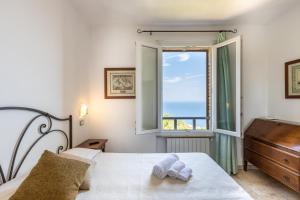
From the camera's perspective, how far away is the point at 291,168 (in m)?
2.33

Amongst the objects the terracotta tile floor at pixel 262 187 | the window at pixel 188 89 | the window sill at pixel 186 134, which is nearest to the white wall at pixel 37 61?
the window at pixel 188 89

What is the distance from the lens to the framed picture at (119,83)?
336cm

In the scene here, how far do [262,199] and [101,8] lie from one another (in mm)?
3315

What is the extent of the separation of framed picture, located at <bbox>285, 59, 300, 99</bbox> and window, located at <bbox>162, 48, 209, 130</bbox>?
120 cm

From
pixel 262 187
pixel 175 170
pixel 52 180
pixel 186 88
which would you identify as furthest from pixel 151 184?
pixel 186 88

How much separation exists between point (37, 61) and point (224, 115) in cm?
281

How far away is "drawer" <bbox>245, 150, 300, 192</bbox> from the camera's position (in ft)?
7.49

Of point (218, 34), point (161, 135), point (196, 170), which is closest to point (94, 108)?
point (161, 135)

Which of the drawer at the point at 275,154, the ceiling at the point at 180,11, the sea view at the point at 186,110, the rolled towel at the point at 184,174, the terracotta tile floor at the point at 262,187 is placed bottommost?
the terracotta tile floor at the point at 262,187

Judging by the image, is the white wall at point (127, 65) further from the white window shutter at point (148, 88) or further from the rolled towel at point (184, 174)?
the rolled towel at point (184, 174)

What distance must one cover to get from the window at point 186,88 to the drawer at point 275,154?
30.9 inches

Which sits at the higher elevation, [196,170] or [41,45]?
[41,45]

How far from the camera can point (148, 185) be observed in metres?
1.61

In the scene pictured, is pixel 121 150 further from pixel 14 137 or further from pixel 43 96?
pixel 14 137
